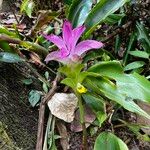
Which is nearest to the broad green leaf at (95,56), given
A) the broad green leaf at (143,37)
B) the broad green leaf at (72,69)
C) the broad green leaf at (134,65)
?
the broad green leaf at (134,65)

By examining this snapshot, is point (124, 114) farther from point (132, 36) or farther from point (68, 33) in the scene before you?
point (68, 33)

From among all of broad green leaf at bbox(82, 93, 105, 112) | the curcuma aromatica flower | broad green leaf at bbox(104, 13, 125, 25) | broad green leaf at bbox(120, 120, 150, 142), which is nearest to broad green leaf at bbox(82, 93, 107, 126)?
broad green leaf at bbox(82, 93, 105, 112)

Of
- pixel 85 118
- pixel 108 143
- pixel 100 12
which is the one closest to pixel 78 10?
pixel 100 12

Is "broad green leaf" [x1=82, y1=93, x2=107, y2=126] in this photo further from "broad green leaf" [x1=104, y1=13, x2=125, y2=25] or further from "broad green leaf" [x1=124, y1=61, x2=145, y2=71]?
"broad green leaf" [x1=104, y1=13, x2=125, y2=25]

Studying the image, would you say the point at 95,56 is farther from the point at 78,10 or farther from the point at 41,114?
the point at 41,114

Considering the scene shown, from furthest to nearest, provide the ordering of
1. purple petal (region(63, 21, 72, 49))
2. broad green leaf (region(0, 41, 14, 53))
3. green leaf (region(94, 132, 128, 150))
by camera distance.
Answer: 1. broad green leaf (region(0, 41, 14, 53))
2. green leaf (region(94, 132, 128, 150))
3. purple petal (region(63, 21, 72, 49))

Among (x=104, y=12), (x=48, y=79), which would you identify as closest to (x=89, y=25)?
(x=104, y=12)
